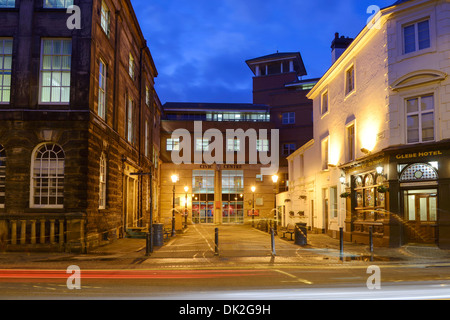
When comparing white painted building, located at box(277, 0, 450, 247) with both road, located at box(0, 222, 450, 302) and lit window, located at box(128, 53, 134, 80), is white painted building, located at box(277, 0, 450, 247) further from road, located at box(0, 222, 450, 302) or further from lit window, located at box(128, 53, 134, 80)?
lit window, located at box(128, 53, 134, 80)

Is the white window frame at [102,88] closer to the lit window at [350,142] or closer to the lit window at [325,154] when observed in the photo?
the lit window at [350,142]

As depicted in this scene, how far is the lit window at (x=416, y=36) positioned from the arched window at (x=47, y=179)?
613 inches

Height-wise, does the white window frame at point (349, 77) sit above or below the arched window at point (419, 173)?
above

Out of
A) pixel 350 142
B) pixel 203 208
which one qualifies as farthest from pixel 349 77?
pixel 203 208

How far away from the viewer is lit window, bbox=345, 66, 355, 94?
74.8 feet

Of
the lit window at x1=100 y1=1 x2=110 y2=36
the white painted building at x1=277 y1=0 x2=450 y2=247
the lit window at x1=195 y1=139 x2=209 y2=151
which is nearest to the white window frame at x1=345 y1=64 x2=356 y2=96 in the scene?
the white painted building at x1=277 y1=0 x2=450 y2=247

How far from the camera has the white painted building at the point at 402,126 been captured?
55.7 ft

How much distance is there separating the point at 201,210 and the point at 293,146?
13.7m

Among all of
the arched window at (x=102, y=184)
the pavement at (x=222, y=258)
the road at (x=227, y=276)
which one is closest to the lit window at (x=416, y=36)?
the pavement at (x=222, y=258)

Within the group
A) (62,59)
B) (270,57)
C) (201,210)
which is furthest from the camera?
(270,57)

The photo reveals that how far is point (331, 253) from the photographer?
55.8ft

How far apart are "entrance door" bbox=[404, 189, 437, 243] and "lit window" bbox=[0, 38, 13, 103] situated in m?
17.6

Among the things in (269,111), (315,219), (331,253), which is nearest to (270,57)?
(269,111)
